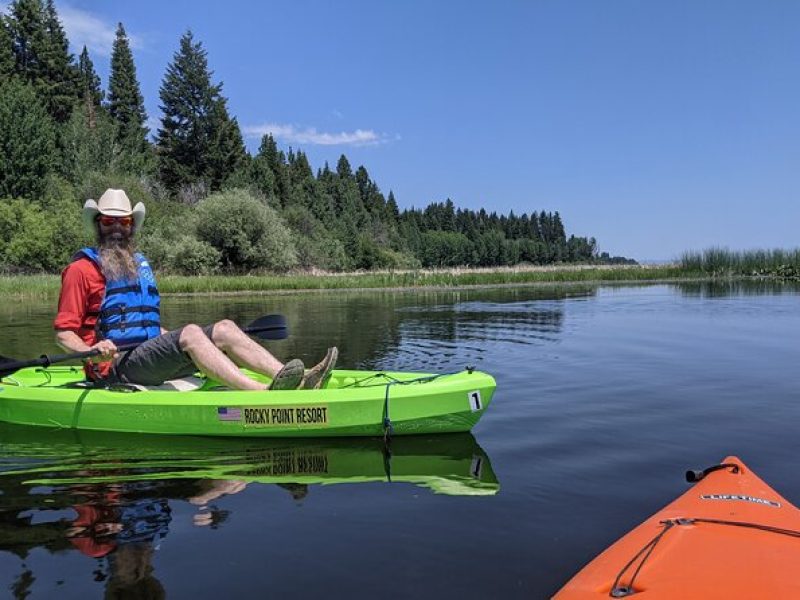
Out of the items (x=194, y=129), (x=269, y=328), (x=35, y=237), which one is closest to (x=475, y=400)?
(x=269, y=328)

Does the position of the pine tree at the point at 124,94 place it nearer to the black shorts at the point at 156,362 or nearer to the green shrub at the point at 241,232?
the green shrub at the point at 241,232

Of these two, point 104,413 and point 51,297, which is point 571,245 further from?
point 104,413

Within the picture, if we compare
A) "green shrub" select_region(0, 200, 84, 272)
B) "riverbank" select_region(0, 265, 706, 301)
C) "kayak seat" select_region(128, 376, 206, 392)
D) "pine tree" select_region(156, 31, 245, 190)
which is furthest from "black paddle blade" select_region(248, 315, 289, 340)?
"pine tree" select_region(156, 31, 245, 190)

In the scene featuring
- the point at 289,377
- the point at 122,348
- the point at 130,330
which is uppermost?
the point at 130,330

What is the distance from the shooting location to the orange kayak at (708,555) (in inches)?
85.8

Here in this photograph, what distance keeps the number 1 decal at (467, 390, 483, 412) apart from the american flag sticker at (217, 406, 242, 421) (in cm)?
183

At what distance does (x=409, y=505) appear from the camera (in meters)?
3.97

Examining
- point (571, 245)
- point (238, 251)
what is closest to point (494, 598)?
point (238, 251)

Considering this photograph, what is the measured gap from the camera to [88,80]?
6512cm

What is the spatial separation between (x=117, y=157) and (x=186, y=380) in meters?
51.6

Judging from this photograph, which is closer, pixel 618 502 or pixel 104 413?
pixel 618 502

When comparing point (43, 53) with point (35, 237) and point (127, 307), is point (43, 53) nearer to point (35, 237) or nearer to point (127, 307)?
point (35, 237)

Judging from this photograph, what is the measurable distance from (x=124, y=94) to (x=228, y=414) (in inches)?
2631

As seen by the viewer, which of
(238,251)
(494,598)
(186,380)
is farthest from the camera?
(238,251)
